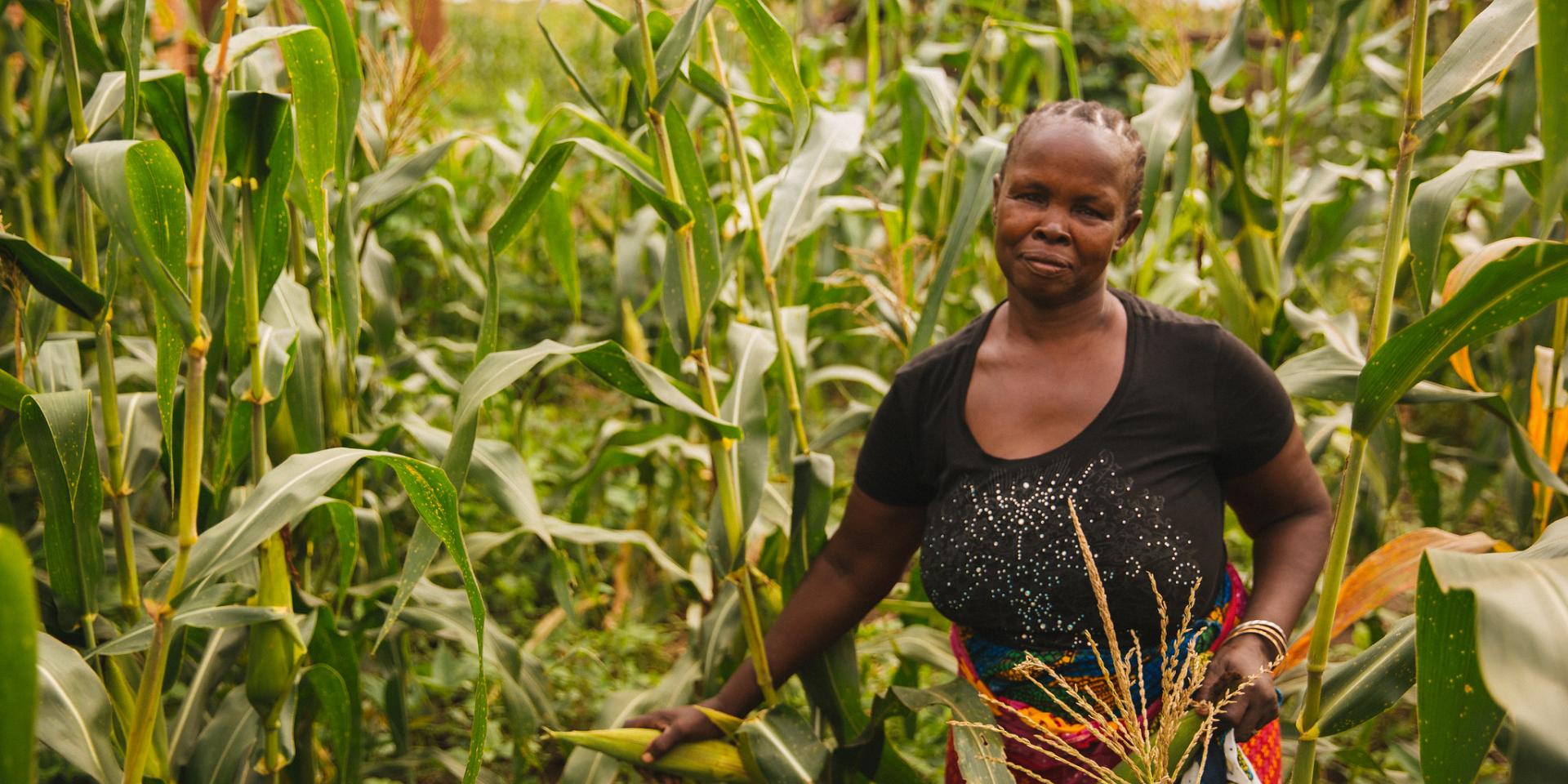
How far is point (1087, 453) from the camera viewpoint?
148cm

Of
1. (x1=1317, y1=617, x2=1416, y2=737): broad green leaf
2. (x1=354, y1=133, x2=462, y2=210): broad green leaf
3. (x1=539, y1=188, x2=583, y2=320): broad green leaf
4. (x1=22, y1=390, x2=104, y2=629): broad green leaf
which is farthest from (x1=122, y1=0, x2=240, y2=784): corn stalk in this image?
(x1=1317, y1=617, x2=1416, y2=737): broad green leaf

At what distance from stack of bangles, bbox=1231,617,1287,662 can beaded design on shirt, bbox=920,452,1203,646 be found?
0.09 m

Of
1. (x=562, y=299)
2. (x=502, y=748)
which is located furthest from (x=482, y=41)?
(x=502, y=748)

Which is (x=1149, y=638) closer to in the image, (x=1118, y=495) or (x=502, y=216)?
(x=1118, y=495)

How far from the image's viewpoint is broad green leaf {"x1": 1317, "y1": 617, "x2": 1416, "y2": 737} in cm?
126

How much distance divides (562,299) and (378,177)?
301 cm

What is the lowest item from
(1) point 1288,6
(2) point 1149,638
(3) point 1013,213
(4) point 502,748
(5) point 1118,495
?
(4) point 502,748

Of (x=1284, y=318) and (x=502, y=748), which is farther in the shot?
(x=502, y=748)

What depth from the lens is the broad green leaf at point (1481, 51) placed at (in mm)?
1163

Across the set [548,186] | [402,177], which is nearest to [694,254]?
[548,186]

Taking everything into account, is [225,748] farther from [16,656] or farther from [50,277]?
[16,656]

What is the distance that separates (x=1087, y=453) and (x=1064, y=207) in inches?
12.5

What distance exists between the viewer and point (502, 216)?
1586mm

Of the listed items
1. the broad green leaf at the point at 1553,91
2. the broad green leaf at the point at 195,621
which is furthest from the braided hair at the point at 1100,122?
the broad green leaf at the point at 195,621
